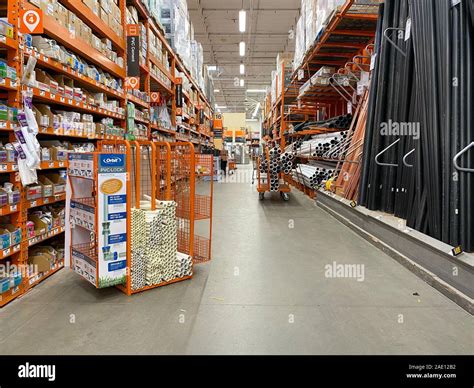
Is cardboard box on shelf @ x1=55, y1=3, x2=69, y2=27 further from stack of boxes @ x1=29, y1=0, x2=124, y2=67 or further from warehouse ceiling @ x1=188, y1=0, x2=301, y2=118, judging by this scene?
warehouse ceiling @ x1=188, y1=0, x2=301, y2=118

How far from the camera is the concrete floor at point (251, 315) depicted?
2.11 metres

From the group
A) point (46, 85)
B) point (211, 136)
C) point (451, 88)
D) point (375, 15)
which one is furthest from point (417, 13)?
point (211, 136)

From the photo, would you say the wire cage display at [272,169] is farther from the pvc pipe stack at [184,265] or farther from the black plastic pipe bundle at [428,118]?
the pvc pipe stack at [184,265]

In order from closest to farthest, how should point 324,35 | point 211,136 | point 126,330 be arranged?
point 126,330 → point 324,35 → point 211,136

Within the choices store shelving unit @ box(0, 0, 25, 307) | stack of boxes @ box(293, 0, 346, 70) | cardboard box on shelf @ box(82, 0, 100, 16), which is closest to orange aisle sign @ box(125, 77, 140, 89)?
cardboard box on shelf @ box(82, 0, 100, 16)

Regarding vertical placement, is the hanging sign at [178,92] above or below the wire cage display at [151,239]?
above

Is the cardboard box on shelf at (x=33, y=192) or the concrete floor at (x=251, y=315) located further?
the cardboard box on shelf at (x=33, y=192)

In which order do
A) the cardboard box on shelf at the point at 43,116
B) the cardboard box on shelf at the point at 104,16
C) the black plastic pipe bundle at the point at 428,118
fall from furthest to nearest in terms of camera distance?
1. the cardboard box on shelf at the point at 104,16
2. the cardboard box on shelf at the point at 43,116
3. the black plastic pipe bundle at the point at 428,118

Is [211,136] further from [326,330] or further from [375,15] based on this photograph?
[326,330]

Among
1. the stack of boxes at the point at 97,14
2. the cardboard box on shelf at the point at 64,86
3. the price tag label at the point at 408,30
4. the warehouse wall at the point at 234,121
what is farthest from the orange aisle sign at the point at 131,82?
the warehouse wall at the point at 234,121

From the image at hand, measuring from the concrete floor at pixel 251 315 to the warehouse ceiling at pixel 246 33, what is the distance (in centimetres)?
1175

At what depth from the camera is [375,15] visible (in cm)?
598

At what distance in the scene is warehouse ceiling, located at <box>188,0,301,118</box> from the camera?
1317 centimetres
